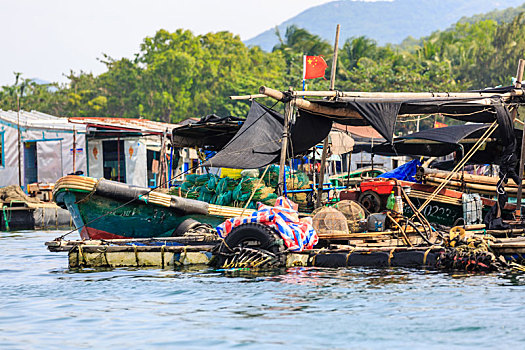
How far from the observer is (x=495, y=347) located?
6.64m

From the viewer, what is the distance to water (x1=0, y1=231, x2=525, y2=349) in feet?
23.2

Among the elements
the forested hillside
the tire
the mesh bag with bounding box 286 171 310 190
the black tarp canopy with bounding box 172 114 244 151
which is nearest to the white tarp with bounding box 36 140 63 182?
the black tarp canopy with bounding box 172 114 244 151

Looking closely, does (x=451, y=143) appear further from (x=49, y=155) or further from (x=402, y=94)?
(x=49, y=155)

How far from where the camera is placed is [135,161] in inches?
1135

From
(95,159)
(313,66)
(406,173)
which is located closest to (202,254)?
(313,66)

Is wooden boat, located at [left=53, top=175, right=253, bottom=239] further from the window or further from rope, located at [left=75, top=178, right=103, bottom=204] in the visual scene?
the window

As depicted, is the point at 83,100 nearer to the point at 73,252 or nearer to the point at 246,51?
the point at 246,51

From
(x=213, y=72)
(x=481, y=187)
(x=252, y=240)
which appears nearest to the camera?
(x=252, y=240)

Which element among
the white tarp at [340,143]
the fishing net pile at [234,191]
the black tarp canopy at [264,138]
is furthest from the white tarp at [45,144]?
the black tarp canopy at [264,138]

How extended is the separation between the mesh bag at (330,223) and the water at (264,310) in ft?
5.54

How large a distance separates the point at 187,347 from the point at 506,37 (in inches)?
1895

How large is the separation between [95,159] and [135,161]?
1.73 meters

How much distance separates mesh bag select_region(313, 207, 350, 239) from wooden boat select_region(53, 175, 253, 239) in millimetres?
1993

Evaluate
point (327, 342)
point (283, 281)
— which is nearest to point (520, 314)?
point (327, 342)
